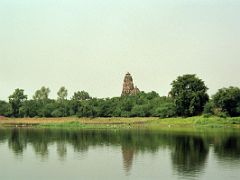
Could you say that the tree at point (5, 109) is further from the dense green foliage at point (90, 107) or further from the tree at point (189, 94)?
the tree at point (189, 94)

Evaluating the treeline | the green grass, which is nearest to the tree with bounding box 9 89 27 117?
the treeline

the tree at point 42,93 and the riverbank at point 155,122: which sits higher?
the tree at point 42,93

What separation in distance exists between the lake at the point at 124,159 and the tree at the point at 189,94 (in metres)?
41.4

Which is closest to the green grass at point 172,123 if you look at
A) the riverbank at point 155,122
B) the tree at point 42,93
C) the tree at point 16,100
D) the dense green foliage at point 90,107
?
the riverbank at point 155,122

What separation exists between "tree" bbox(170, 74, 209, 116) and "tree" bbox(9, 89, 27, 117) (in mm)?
54079

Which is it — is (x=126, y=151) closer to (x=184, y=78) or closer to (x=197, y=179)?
(x=197, y=179)

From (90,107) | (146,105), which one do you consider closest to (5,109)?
(90,107)

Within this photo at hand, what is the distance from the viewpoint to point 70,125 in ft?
365

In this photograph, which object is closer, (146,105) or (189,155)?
(189,155)

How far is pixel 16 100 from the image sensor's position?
145000mm

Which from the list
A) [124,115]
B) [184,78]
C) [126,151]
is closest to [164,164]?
[126,151]

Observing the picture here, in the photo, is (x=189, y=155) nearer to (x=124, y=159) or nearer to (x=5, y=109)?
(x=124, y=159)

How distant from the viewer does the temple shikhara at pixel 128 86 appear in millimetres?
183775

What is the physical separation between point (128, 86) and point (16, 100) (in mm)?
52405
